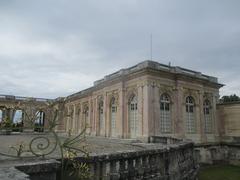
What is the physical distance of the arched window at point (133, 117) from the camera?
16389mm

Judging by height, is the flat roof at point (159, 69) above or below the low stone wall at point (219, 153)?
above

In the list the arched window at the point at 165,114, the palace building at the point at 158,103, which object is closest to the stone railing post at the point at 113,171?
the palace building at the point at 158,103

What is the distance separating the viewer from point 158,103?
51.7 ft

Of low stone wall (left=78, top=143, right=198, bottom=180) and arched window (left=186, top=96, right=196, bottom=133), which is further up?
arched window (left=186, top=96, right=196, bottom=133)

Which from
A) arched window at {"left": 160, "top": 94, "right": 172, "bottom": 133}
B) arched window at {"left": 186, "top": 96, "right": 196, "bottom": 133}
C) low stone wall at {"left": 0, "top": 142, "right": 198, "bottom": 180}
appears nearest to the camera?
low stone wall at {"left": 0, "top": 142, "right": 198, "bottom": 180}

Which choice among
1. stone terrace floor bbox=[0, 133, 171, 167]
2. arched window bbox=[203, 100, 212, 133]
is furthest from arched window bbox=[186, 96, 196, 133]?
stone terrace floor bbox=[0, 133, 171, 167]

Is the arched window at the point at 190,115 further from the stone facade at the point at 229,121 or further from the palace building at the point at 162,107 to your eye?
the stone facade at the point at 229,121

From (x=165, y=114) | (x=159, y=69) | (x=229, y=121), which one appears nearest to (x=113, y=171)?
(x=159, y=69)

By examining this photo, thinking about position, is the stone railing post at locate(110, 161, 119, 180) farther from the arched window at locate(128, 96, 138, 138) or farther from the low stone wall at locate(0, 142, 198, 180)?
the arched window at locate(128, 96, 138, 138)

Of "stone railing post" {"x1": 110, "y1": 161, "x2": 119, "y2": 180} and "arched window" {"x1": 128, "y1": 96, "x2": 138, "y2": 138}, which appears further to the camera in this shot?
"arched window" {"x1": 128, "y1": 96, "x2": 138, "y2": 138}

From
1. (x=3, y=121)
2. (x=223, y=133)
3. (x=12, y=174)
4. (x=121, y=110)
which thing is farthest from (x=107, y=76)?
(x=12, y=174)

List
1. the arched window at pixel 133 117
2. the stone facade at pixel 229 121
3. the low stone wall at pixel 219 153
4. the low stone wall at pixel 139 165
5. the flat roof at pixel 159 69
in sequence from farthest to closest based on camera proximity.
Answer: the stone facade at pixel 229 121 < the low stone wall at pixel 219 153 < the arched window at pixel 133 117 < the flat roof at pixel 159 69 < the low stone wall at pixel 139 165

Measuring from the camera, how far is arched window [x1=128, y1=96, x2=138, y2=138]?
1639cm

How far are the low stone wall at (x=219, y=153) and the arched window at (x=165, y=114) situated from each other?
8.83 ft
